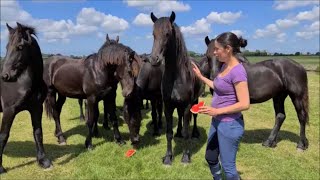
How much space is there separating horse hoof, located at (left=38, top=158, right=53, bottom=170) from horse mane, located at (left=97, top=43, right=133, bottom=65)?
2.29m

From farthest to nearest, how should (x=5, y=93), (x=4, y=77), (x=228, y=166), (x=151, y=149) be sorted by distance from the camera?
(x=151, y=149)
(x=5, y=93)
(x=4, y=77)
(x=228, y=166)

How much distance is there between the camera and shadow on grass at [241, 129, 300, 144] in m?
8.81

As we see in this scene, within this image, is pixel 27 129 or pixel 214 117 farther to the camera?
pixel 27 129

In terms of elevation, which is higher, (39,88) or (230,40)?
(230,40)

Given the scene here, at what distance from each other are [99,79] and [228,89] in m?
4.11

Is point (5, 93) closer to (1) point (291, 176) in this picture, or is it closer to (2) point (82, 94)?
(2) point (82, 94)

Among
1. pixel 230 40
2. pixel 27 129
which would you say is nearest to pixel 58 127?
pixel 27 129

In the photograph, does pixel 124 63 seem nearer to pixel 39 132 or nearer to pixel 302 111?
pixel 39 132

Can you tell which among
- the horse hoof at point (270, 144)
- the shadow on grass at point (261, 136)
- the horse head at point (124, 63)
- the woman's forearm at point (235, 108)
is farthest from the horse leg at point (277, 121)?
the woman's forearm at point (235, 108)

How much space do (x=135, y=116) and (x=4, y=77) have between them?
2.76m

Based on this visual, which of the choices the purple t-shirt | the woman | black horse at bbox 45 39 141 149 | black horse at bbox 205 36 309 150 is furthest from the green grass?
the purple t-shirt

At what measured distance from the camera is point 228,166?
4047mm

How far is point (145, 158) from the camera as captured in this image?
701 cm

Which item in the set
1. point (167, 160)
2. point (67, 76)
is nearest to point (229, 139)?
point (167, 160)
